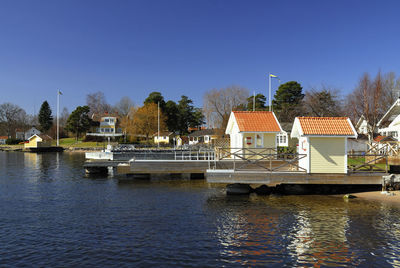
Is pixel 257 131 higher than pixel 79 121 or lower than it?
lower

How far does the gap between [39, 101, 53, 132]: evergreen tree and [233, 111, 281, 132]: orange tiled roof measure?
101135mm

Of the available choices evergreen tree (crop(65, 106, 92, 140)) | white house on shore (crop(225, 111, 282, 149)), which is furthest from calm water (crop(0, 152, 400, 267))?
evergreen tree (crop(65, 106, 92, 140))

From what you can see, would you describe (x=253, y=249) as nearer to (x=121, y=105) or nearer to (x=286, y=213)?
(x=286, y=213)

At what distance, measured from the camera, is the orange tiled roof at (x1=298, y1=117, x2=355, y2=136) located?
59.3 ft

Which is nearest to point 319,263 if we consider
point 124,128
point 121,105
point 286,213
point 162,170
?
point 286,213

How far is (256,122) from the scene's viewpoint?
26203 millimetres

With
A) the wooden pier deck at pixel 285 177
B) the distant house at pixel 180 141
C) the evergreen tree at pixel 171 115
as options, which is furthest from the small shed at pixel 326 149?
the evergreen tree at pixel 171 115

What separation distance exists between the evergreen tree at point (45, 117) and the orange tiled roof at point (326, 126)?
110 meters

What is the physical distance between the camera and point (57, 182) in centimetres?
2611

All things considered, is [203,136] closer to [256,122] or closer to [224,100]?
[224,100]

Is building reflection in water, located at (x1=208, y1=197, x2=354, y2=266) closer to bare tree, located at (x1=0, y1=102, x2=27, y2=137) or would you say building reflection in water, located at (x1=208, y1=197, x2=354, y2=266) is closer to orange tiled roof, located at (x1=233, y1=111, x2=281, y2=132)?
orange tiled roof, located at (x1=233, y1=111, x2=281, y2=132)

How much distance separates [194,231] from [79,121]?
85.8 metres

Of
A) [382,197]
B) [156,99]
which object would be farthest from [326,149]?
[156,99]

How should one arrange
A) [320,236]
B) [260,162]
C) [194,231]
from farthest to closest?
[260,162] → [194,231] → [320,236]
